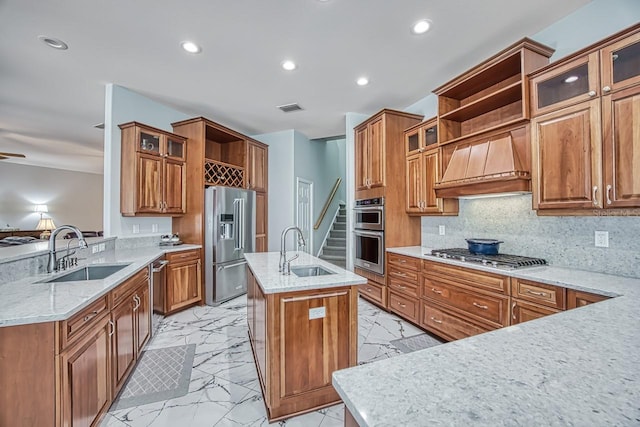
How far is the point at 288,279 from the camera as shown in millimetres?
1930

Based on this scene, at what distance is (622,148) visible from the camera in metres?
1.77

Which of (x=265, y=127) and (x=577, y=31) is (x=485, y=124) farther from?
(x=265, y=127)

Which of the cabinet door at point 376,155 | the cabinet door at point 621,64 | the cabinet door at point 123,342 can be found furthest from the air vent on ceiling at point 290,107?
the cabinet door at point 621,64

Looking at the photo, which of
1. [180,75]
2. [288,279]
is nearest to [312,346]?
[288,279]

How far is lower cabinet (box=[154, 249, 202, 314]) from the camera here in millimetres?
3570

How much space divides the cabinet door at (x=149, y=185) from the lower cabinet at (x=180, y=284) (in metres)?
0.68

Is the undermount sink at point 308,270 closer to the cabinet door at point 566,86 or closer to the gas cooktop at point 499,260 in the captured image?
the gas cooktop at point 499,260

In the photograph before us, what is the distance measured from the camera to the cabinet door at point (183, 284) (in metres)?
3.60

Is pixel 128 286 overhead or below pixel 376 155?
below

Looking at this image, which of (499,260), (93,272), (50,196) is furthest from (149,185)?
(50,196)

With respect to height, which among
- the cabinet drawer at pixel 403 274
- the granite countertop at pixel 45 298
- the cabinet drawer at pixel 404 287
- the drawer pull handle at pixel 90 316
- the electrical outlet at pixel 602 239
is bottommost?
the cabinet drawer at pixel 404 287

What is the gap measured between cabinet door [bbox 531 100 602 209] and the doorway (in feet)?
13.4

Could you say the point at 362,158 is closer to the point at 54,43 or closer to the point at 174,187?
the point at 174,187

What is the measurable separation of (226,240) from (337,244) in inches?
130
